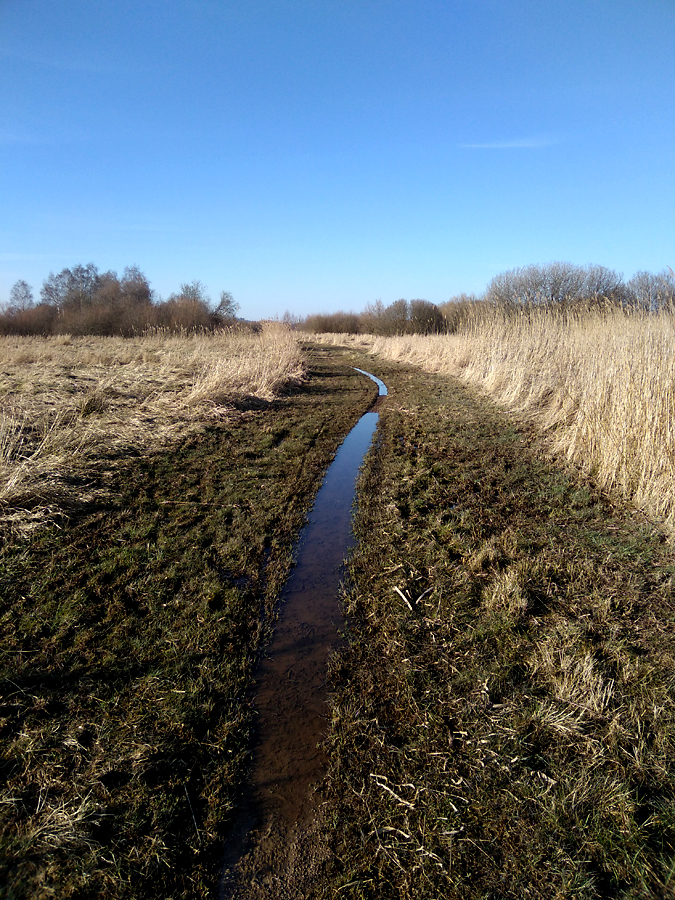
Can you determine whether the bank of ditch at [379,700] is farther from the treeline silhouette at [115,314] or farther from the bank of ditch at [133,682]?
the treeline silhouette at [115,314]

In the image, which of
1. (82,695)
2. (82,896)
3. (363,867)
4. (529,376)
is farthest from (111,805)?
(529,376)

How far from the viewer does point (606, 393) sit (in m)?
5.95

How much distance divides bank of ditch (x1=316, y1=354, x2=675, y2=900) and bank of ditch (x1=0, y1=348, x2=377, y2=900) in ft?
2.05

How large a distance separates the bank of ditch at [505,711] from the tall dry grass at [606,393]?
79 cm

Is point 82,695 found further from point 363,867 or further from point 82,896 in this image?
point 363,867

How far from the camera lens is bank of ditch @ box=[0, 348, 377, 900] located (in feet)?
5.69

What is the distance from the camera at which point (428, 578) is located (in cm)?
365

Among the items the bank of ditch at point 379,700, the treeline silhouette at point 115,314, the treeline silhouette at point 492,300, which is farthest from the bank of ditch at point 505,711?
the treeline silhouette at point 115,314

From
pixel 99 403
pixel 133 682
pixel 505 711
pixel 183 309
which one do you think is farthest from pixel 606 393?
pixel 183 309

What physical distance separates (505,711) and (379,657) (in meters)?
0.81

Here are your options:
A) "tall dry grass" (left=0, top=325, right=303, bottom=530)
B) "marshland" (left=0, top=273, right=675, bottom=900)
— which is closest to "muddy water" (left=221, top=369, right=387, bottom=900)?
"marshland" (left=0, top=273, right=675, bottom=900)

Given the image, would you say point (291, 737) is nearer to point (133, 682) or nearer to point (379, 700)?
point (379, 700)

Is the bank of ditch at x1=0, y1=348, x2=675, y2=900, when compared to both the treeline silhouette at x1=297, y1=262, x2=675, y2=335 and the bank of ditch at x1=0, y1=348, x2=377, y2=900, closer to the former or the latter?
the bank of ditch at x1=0, y1=348, x2=377, y2=900

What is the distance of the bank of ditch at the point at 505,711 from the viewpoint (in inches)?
68.1
